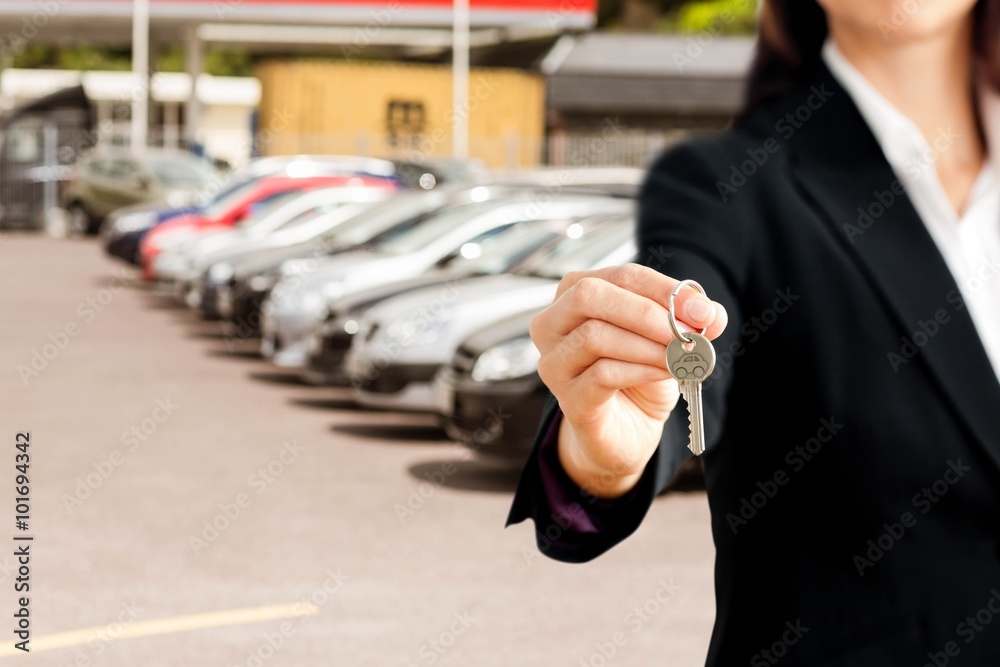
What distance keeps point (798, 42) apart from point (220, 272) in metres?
15.6

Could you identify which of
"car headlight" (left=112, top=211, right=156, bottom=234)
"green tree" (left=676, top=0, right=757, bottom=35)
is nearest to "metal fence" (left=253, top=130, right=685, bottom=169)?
"car headlight" (left=112, top=211, right=156, bottom=234)

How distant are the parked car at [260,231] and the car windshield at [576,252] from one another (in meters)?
6.75

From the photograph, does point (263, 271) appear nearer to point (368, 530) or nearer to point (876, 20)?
point (368, 530)

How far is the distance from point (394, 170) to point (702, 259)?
2854cm

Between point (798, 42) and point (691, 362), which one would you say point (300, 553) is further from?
point (691, 362)

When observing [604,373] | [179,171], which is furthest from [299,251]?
[179,171]

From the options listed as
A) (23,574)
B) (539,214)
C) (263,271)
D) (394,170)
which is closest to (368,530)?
(23,574)

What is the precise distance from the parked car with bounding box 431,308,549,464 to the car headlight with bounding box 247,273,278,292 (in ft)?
19.8

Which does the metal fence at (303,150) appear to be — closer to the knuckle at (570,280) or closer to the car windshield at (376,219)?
the car windshield at (376,219)

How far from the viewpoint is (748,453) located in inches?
63.6

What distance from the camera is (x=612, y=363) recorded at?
1436mm

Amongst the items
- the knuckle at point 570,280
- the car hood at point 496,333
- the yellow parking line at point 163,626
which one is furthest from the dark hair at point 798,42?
the car hood at point 496,333

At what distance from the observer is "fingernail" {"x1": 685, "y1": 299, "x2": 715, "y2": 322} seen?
52.4 inches

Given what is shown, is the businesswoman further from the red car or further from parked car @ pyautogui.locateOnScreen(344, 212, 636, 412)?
the red car
